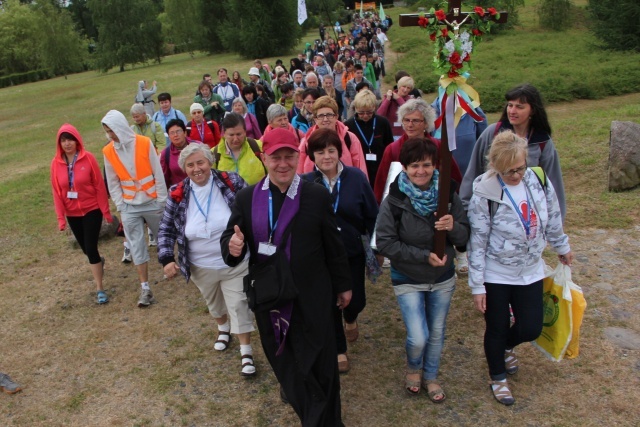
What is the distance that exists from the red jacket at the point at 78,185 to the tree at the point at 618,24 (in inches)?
869

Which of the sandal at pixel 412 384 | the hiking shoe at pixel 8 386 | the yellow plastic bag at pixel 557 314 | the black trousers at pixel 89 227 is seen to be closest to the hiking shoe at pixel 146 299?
the black trousers at pixel 89 227

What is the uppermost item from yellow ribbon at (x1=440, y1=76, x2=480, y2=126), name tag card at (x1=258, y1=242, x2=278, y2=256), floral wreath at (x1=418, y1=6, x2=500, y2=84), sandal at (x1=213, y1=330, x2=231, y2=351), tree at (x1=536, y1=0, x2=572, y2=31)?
tree at (x1=536, y1=0, x2=572, y2=31)

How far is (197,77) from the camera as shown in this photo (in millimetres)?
35375

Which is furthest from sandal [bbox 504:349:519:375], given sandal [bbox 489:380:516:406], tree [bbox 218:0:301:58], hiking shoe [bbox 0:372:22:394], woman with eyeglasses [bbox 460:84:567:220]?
tree [bbox 218:0:301:58]

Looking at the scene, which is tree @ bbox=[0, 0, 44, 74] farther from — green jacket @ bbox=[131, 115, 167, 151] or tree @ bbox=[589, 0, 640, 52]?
green jacket @ bbox=[131, 115, 167, 151]

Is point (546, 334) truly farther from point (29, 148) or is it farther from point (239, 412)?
point (29, 148)

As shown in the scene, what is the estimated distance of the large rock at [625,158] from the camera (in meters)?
7.26

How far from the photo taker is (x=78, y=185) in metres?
5.82

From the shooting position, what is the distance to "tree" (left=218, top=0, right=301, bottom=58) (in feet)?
141

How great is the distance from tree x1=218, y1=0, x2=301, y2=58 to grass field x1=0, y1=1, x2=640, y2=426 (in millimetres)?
37991

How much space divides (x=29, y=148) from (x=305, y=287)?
19029 millimetres

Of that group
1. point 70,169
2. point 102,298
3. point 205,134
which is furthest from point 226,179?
point 205,134

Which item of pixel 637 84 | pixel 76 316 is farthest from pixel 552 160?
pixel 637 84

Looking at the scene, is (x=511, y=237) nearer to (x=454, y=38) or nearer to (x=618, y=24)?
(x=454, y=38)
